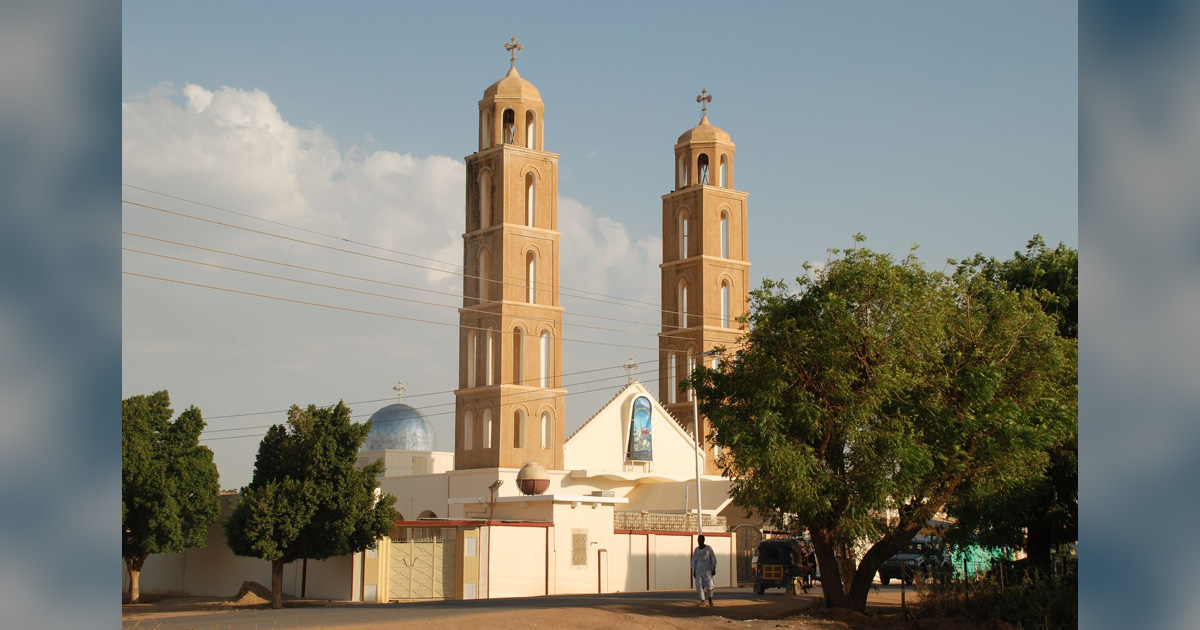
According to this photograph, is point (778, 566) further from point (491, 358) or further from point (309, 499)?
point (491, 358)

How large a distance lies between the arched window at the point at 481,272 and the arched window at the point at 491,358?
1.69 metres

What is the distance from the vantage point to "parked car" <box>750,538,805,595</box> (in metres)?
29.5

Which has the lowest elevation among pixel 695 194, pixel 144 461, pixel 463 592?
pixel 463 592

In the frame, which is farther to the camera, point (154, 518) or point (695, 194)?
point (695, 194)

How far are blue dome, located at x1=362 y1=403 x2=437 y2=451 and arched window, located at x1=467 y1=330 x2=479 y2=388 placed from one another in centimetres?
1114

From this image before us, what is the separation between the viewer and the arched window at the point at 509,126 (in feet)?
162

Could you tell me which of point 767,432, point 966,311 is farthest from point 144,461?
point 966,311

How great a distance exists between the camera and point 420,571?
2875 cm

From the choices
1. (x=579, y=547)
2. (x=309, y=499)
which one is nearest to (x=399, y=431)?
(x=579, y=547)

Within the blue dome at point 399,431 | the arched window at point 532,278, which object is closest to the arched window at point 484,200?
the arched window at point 532,278

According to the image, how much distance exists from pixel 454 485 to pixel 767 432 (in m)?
27.8

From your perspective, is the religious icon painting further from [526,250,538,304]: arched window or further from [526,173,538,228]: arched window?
[526,173,538,228]: arched window
